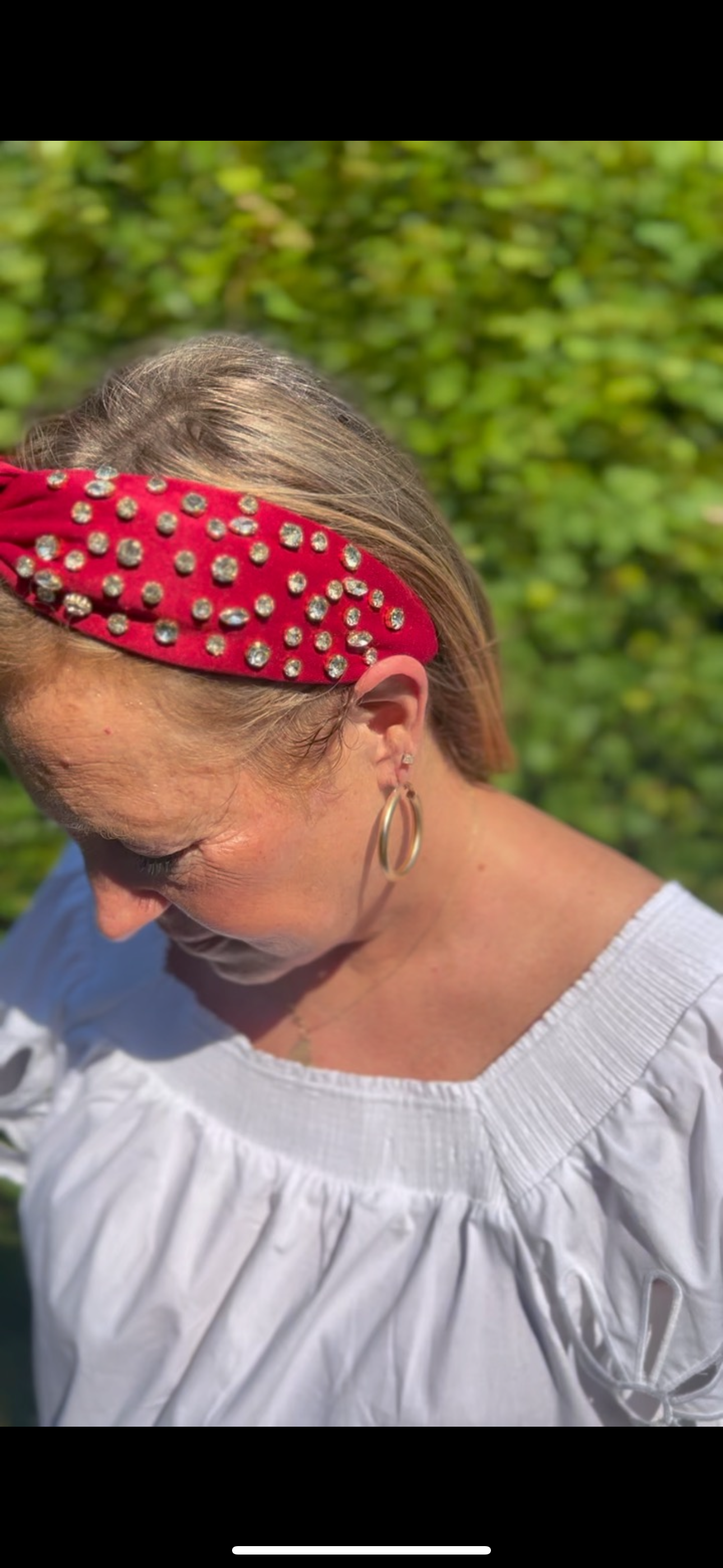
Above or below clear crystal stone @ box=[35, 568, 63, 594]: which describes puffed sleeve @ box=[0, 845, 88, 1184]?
below

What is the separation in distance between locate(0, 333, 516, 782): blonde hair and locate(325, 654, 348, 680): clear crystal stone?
0.03 metres

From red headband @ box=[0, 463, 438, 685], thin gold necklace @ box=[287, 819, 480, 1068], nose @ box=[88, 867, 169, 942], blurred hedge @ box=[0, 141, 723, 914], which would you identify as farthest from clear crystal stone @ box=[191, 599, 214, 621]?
blurred hedge @ box=[0, 141, 723, 914]

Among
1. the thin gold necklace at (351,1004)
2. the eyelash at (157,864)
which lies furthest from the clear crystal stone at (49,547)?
the thin gold necklace at (351,1004)

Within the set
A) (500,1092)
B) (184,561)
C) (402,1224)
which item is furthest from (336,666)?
(402,1224)

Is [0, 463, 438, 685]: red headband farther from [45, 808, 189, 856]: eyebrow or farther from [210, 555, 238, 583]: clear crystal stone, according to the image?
[45, 808, 189, 856]: eyebrow

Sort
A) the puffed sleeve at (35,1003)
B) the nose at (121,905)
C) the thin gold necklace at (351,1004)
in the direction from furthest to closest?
the puffed sleeve at (35,1003), the thin gold necklace at (351,1004), the nose at (121,905)

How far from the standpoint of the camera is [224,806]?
5.16 feet

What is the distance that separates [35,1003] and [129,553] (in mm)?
1105

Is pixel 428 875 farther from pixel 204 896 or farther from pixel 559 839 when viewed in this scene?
pixel 204 896

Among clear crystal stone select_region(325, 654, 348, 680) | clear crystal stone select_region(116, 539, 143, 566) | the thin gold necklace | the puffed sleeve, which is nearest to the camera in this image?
clear crystal stone select_region(116, 539, 143, 566)

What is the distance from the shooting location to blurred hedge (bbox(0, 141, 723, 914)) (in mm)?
3244

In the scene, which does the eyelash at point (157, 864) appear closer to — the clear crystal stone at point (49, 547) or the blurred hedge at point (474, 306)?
the clear crystal stone at point (49, 547)

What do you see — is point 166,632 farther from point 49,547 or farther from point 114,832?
point 114,832

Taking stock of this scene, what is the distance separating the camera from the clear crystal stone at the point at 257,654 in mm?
1484
